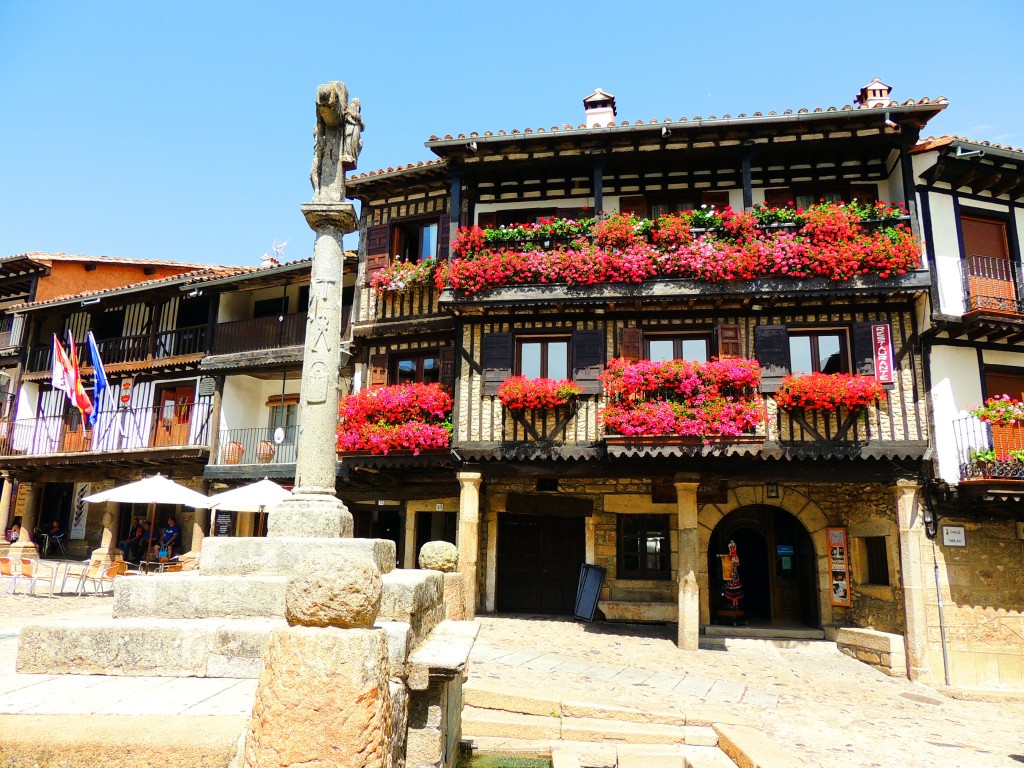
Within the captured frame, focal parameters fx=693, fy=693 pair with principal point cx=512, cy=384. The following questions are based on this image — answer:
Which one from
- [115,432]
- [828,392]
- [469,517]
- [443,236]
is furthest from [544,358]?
[115,432]

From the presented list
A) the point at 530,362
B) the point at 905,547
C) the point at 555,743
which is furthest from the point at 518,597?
the point at 555,743

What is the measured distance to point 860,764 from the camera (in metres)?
6.49

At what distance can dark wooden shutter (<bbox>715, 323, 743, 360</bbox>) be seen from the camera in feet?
41.2

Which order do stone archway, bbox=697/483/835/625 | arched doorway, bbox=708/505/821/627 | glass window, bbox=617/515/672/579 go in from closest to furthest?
stone archway, bbox=697/483/835/625 → glass window, bbox=617/515/672/579 → arched doorway, bbox=708/505/821/627

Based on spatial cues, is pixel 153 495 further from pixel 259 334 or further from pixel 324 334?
pixel 324 334

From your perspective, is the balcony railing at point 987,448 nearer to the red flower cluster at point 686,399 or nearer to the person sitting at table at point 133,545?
the red flower cluster at point 686,399

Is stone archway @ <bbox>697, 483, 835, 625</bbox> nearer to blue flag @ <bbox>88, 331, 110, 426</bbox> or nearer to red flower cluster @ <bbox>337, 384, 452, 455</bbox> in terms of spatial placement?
red flower cluster @ <bbox>337, 384, 452, 455</bbox>

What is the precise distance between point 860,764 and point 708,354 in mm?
7627

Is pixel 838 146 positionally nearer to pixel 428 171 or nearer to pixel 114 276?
pixel 428 171

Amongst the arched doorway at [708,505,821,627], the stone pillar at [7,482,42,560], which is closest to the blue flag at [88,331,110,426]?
the stone pillar at [7,482,42,560]

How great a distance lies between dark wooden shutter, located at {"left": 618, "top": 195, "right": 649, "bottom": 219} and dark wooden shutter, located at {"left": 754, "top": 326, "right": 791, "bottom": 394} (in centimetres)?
334

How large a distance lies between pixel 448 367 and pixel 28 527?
50.8 ft

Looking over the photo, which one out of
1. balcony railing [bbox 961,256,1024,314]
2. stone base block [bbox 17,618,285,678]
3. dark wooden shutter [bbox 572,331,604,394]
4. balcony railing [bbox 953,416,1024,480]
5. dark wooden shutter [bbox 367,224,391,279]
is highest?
dark wooden shutter [bbox 367,224,391,279]

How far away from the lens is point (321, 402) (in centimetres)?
597
